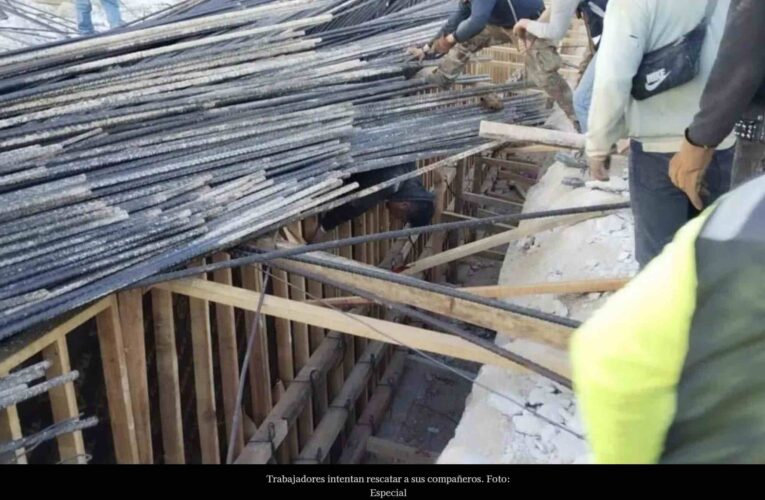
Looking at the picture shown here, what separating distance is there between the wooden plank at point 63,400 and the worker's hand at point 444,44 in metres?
3.87

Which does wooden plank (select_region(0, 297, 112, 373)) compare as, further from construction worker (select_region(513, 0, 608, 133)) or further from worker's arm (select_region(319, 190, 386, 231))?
construction worker (select_region(513, 0, 608, 133))

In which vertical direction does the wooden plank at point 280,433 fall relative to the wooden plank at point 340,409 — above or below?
above

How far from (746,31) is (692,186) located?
0.67m

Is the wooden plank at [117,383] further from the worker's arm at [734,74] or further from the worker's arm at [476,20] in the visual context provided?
the worker's arm at [476,20]

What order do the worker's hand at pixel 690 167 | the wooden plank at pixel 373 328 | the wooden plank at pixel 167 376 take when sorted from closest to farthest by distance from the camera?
the worker's hand at pixel 690 167, the wooden plank at pixel 373 328, the wooden plank at pixel 167 376

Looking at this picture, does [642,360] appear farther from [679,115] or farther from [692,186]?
[679,115]

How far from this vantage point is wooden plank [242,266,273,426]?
14.2 ft

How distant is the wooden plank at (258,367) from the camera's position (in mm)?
4324

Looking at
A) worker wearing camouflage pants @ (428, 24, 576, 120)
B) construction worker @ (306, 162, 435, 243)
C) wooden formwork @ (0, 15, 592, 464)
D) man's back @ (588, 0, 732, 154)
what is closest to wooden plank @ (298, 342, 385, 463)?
wooden formwork @ (0, 15, 592, 464)

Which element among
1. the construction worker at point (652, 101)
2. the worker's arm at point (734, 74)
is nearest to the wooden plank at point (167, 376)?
the construction worker at point (652, 101)

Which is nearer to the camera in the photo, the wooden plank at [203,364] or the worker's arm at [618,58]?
the worker's arm at [618,58]

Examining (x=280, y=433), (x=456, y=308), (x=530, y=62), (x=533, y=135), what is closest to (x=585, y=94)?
(x=533, y=135)

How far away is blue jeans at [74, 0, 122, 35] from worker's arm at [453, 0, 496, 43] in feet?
17.1
